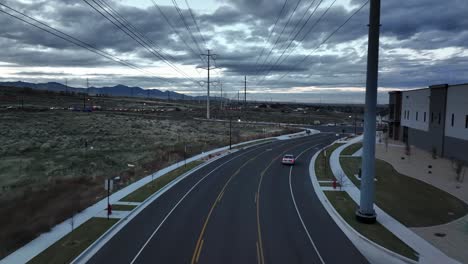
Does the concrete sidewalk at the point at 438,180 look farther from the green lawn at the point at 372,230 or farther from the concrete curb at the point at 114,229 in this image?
the concrete curb at the point at 114,229

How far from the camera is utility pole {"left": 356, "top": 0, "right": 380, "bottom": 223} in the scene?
71.4ft

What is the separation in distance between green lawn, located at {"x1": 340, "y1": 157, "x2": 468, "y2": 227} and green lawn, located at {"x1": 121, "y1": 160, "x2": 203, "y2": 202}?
61.5 feet

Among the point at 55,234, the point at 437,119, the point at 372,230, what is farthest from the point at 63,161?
the point at 437,119

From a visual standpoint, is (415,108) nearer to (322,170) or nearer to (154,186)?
(322,170)

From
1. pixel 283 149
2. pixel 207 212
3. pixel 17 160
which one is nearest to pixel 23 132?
pixel 17 160

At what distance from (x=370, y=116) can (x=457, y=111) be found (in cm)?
3210

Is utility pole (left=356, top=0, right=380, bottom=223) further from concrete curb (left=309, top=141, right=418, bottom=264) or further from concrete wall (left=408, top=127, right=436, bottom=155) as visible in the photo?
concrete wall (left=408, top=127, right=436, bottom=155)

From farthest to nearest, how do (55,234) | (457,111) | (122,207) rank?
(457,111) → (122,207) → (55,234)

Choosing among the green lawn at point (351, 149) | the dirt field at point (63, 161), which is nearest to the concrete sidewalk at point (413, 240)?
the dirt field at point (63, 161)

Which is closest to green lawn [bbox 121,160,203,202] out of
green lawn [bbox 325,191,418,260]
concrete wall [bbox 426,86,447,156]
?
green lawn [bbox 325,191,418,260]

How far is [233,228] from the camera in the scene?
70.3 ft

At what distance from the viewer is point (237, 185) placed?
34.3 m

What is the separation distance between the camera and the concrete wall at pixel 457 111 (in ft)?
147

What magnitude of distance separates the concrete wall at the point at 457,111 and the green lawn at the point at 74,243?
143 feet
